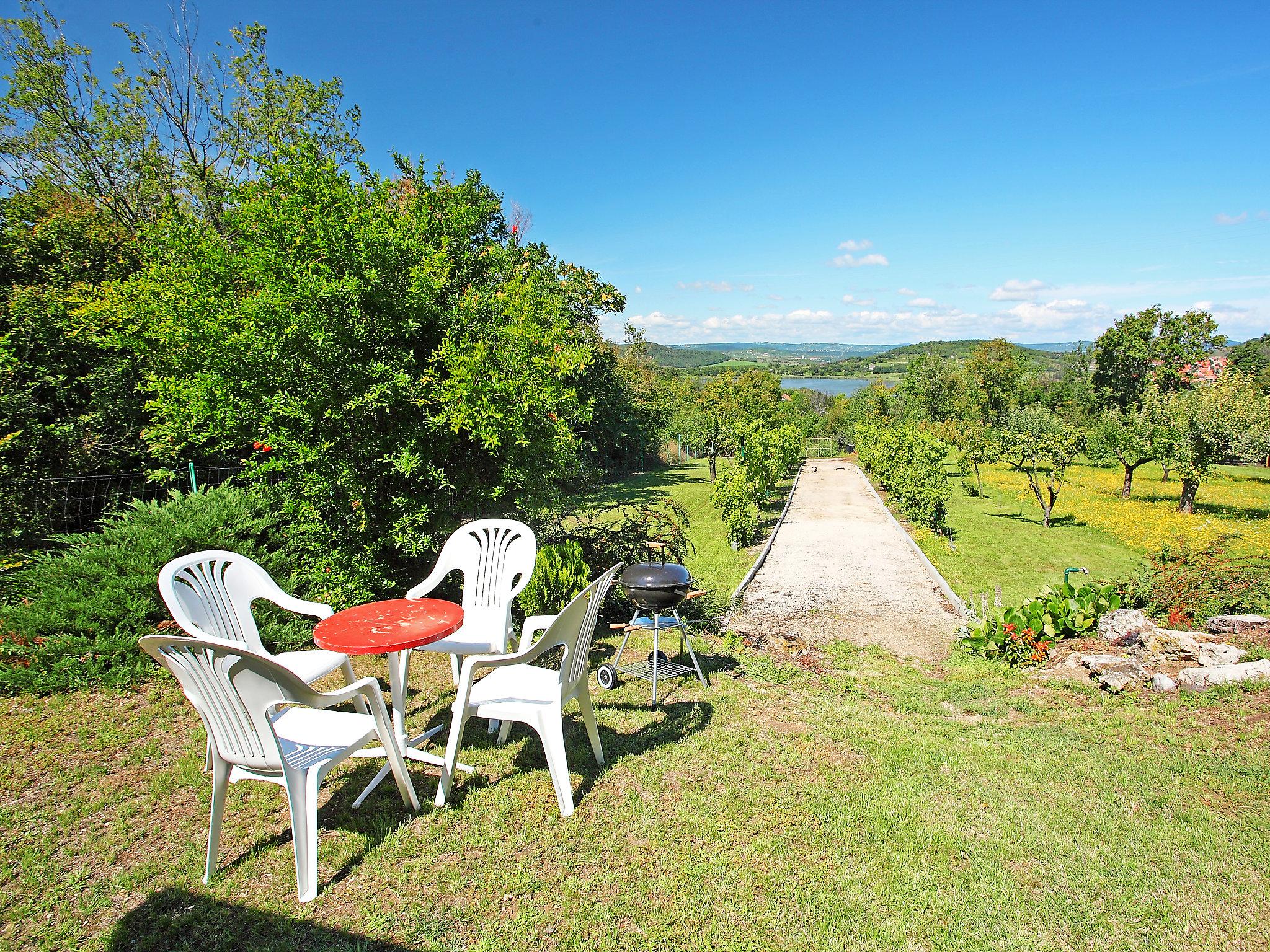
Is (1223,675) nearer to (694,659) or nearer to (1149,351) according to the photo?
(694,659)

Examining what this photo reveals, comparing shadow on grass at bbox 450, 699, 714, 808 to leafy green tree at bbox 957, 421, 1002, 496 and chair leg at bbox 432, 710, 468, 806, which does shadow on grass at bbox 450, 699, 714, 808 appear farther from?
leafy green tree at bbox 957, 421, 1002, 496

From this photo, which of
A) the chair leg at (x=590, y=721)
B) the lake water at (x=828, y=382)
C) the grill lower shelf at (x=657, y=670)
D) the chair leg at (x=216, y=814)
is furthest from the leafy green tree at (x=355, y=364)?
the lake water at (x=828, y=382)

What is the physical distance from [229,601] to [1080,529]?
18485mm

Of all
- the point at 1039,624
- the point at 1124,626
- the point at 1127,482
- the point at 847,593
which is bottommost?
the point at 1127,482

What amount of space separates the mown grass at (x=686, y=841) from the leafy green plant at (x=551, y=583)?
1609 millimetres

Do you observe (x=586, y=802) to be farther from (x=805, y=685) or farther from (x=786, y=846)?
(x=805, y=685)

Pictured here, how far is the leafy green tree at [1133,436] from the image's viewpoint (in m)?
17.5

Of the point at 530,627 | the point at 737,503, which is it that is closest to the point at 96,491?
the point at 530,627

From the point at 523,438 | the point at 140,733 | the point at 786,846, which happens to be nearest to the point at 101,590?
the point at 140,733

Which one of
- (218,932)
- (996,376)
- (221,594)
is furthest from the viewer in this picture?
(996,376)

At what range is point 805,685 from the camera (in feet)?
16.5

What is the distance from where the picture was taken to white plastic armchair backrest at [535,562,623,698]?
9.58 ft

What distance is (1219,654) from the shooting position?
15.3 ft

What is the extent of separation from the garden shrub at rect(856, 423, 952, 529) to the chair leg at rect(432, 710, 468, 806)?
14186mm
